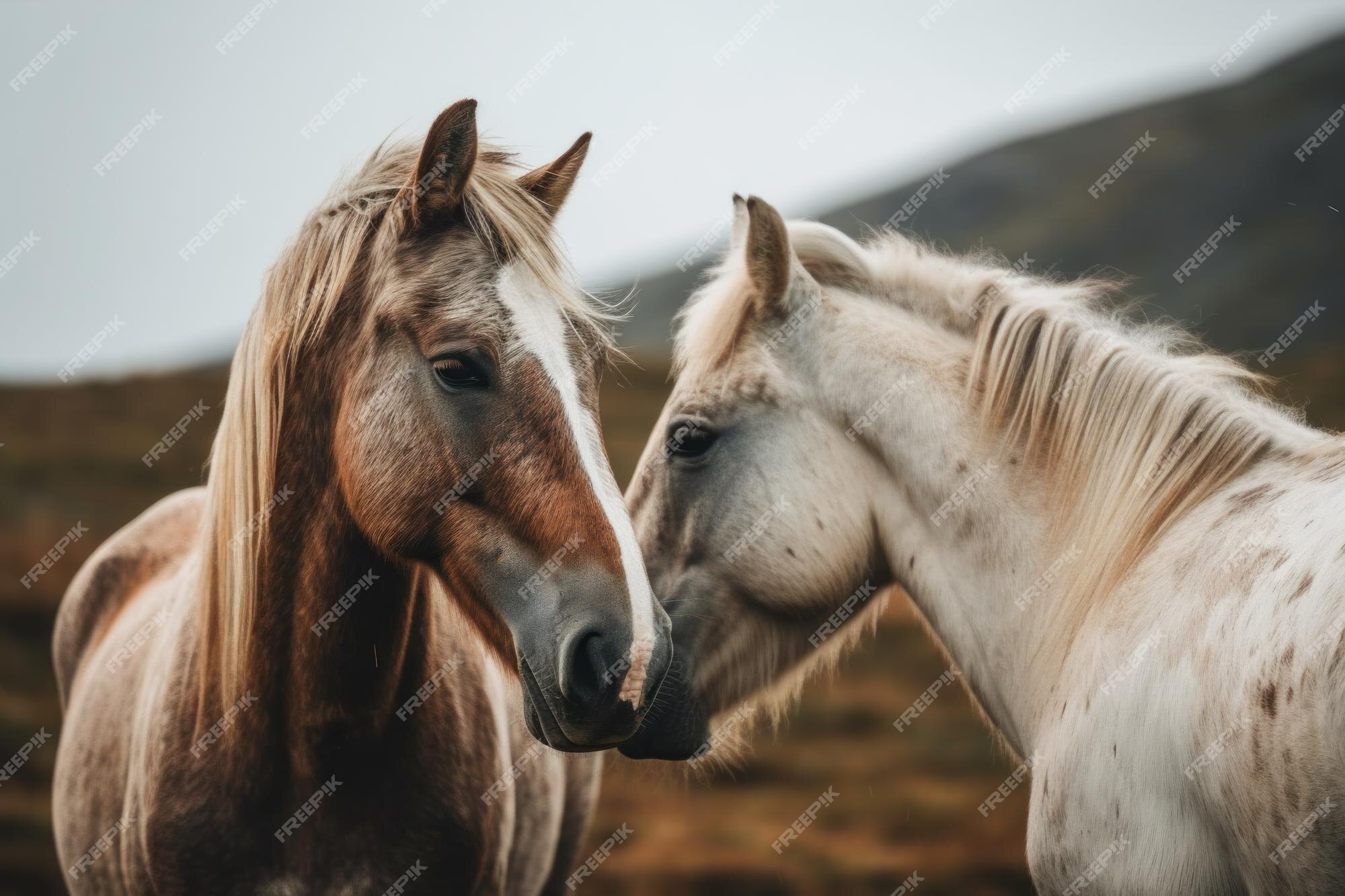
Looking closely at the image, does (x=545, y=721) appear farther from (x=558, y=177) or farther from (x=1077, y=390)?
(x=1077, y=390)

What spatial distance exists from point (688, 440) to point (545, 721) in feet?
4.12

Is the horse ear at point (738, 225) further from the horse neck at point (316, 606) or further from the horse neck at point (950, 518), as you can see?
the horse neck at point (316, 606)

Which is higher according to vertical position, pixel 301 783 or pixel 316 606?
pixel 316 606

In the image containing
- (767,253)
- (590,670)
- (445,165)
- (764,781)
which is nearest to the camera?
(590,670)

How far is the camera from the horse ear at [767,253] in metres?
3.15

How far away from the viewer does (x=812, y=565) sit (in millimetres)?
3213

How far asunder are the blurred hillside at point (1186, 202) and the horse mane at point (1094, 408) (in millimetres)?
66896

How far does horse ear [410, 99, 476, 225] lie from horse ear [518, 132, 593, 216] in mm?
352

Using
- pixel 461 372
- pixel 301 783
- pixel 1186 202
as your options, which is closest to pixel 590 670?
pixel 461 372

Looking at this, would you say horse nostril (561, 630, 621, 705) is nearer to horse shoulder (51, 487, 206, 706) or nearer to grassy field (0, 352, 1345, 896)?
grassy field (0, 352, 1345, 896)

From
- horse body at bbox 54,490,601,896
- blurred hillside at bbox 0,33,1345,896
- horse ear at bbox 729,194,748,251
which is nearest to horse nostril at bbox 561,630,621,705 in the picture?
horse body at bbox 54,490,601,896

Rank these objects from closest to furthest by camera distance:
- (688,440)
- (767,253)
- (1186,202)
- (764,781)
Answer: (767,253)
(688,440)
(764,781)
(1186,202)

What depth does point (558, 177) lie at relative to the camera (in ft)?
10.2

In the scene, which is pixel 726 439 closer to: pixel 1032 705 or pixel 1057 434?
pixel 1057 434
